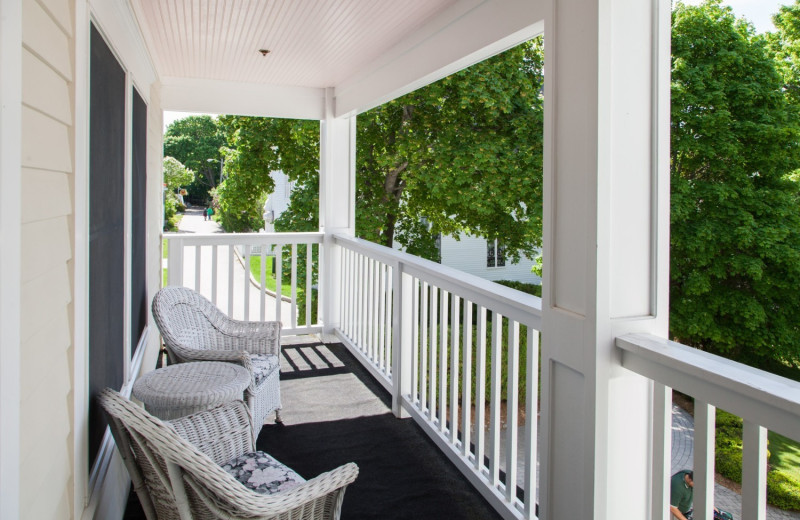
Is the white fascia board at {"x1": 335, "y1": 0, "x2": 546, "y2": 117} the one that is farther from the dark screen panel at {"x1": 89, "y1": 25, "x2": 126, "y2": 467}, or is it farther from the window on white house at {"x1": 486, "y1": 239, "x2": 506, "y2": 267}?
the window on white house at {"x1": 486, "y1": 239, "x2": 506, "y2": 267}

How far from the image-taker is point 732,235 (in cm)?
1394

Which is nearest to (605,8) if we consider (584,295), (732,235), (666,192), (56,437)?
(666,192)

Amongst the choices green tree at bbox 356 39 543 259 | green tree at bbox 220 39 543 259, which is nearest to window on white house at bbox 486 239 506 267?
green tree at bbox 220 39 543 259

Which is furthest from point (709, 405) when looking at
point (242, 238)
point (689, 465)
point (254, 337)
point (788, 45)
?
point (788, 45)

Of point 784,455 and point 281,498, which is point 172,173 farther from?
point 281,498

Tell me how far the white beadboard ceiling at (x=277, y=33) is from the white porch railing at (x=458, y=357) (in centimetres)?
148

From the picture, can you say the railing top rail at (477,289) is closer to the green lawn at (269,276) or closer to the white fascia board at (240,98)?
the white fascia board at (240,98)

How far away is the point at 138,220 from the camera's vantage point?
370 centimetres

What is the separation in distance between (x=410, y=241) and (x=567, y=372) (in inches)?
439

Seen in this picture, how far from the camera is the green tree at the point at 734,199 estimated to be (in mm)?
13898

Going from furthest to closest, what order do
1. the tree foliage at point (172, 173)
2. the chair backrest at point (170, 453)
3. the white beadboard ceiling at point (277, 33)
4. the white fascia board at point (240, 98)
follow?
the tree foliage at point (172, 173), the white fascia board at point (240, 98), the white beadboard ceiling at point (277, 33), the chair backrest at point (170, 453)

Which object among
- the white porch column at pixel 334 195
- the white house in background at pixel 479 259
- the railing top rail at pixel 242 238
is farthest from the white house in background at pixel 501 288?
the white house in background at pixel 479 259

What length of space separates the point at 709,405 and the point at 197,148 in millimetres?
48034

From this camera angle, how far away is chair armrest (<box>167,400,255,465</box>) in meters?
2.20
